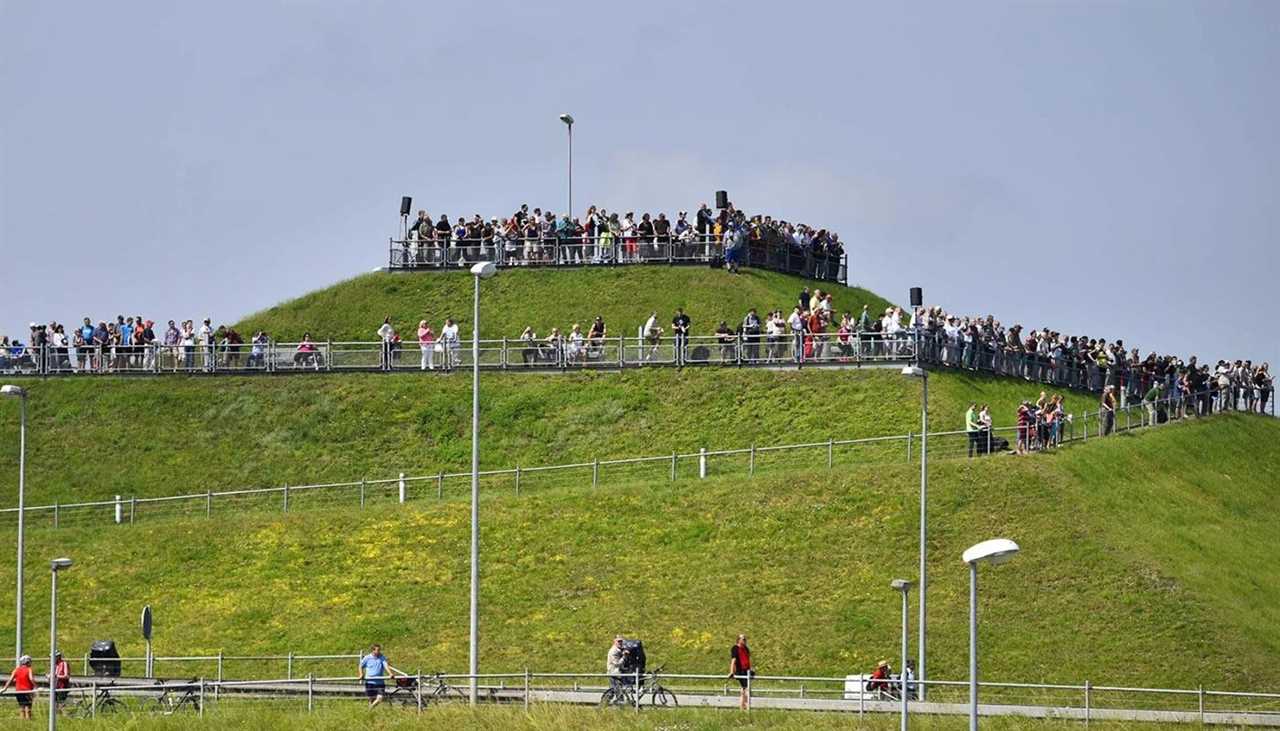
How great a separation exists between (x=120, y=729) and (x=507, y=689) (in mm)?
8158

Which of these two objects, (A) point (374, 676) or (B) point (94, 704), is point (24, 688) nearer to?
(B) point (94, 704)

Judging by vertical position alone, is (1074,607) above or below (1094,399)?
below

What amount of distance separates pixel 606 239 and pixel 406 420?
12.9 meters

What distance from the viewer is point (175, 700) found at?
5422 centimetres

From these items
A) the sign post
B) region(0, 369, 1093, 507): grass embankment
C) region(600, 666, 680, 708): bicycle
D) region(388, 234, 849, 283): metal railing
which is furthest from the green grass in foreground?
region(388, 234, 849, 283): metal railing

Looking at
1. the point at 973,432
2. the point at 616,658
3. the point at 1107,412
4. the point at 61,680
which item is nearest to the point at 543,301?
the point at 1107,412

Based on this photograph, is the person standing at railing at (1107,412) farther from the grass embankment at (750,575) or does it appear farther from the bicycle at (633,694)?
the bicycle at (633,694)

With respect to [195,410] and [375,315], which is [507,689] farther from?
[375,315]

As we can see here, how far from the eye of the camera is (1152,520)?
223 feet

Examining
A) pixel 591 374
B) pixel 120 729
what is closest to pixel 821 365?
pixel 591 374

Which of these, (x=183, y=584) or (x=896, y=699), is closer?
(x=896, y=699)

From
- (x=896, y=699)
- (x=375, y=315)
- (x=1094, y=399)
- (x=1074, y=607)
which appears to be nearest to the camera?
(x=896, y=699)

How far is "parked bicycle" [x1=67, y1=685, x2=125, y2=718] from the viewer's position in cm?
→ 5412

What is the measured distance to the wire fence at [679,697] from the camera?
51062mm
